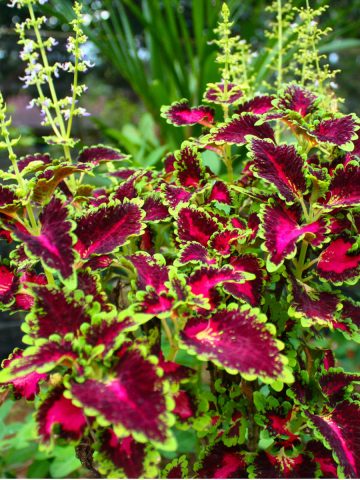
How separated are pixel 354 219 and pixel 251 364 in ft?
1.12

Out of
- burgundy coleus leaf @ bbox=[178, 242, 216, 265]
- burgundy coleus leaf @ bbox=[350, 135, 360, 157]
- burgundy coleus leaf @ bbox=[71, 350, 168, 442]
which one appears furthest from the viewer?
burgundy coleus leaf @ bbox=[350, 135, 360, 157]

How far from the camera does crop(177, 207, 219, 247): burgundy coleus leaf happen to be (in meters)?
0.81

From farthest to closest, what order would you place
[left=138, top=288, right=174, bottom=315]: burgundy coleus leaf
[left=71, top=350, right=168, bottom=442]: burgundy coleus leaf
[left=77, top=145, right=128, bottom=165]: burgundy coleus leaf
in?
1. [left=77, top=145, right=128, bottom=165]: burgundy coleus leaf
2. [left=138, top=288, right=174, bottom=315]: burgundy coleus leaf
3. [left=71, top=350, right=168, bottom=442]: burgundy coleus leaf

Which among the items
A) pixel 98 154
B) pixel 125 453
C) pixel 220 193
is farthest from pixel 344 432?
pixel 98 154

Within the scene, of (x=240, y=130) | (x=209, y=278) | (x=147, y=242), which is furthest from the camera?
(x=147, y=242)

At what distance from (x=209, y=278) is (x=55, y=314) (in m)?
0.21

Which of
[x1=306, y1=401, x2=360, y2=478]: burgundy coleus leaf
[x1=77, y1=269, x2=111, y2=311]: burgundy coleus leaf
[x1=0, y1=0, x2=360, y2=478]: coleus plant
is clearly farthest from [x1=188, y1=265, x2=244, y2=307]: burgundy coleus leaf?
[x1=306, y1=401, x2=360, y2=478]: burgundy coleus leaf

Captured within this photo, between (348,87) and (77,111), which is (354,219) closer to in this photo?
(77,111)

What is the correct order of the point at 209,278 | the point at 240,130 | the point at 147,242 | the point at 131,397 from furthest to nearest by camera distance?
1. the point at 147,242
2. the point at 240,130
3. the point at 209,278
4. the point at 131,397

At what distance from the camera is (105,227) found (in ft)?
2.47

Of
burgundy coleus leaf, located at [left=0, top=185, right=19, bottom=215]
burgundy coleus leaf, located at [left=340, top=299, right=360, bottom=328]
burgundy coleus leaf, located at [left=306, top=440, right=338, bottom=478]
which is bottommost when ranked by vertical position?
burgundy coleus leaf, located at [left=306, top=440, right=338, bottom=478]

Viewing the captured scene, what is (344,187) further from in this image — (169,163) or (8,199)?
(8,199)

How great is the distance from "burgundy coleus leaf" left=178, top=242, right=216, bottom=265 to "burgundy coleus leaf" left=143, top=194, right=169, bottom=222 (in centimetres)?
8

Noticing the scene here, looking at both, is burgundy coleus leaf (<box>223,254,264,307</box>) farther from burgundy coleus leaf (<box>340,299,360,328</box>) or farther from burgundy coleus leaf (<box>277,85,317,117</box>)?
burgundy coleus leaf (<box>277,85,317,117</box>)
